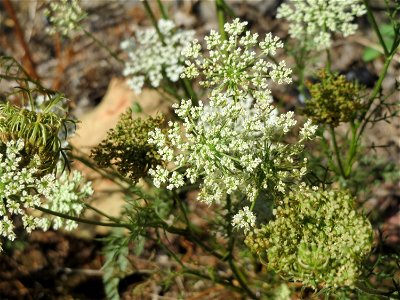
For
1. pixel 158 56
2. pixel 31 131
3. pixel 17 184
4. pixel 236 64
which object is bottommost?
pixel 17 184

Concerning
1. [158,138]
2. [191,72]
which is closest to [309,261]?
[158,138]

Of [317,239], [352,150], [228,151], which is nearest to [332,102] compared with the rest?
[352,150]

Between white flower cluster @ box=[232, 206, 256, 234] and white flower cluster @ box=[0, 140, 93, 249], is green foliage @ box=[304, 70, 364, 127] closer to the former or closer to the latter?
white flower cluster @ box=[232, 206, 256, 234]

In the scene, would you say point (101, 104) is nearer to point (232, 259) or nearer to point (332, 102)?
point (232, 259)

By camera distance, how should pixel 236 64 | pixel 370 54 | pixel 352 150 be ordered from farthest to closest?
pixel 370 54
pixel 352 150
pixel 236 64

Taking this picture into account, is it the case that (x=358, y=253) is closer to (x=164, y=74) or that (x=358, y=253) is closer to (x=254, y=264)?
(x=254, y=264)

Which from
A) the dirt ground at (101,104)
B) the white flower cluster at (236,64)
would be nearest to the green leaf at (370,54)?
the dirt ground at (101,104)
